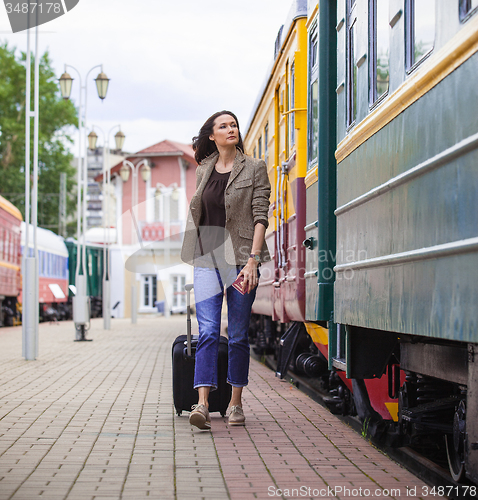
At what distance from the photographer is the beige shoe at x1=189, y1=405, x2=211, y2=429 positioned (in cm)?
509

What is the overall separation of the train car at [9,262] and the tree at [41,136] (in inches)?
764

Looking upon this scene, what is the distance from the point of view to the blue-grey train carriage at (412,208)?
295cm

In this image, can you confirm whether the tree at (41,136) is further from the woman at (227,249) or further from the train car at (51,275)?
the woman at (227,249)

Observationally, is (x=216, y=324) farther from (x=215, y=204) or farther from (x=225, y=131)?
(x=225, y=131)

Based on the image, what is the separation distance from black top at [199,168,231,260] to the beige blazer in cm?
4

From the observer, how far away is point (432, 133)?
10.8 feet

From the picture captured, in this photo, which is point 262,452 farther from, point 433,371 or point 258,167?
point 258,167

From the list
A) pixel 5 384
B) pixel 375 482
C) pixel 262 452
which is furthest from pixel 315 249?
pixel 5 384

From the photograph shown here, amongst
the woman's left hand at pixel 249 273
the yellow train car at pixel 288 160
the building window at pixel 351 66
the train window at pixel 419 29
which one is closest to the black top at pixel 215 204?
the woman's left hand at pixel 249 273

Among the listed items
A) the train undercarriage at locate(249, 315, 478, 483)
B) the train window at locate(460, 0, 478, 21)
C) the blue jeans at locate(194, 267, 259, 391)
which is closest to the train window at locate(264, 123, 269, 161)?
the train undercarriage at locate(249, 315, 478, 483)

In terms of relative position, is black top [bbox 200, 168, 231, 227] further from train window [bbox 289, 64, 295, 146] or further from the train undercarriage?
train window [bbox 289, 64, 295, 146]

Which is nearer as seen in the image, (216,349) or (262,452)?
(262,452)

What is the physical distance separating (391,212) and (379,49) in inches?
38.5

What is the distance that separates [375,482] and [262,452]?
90 centimetres
